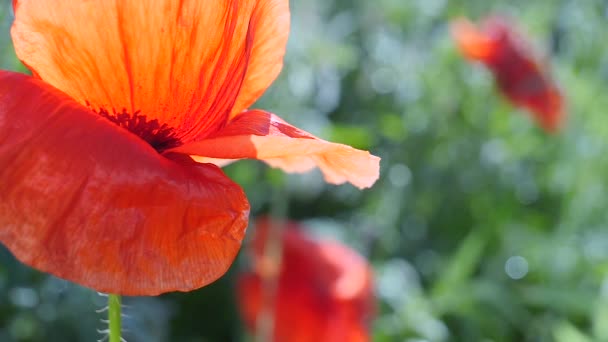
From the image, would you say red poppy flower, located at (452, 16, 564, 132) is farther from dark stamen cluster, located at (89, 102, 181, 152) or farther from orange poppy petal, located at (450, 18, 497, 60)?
dark stamen cluster, located at (89, 102, 181, 152)

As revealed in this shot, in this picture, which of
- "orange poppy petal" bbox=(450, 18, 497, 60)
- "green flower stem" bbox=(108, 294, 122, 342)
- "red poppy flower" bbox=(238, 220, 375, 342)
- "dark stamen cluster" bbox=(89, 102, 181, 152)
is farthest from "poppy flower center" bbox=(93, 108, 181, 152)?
"orange poppy petal" bbox=(450, 18, 497, 60)

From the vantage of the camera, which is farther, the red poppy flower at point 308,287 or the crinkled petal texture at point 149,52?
the red poppy flower at point 308,287

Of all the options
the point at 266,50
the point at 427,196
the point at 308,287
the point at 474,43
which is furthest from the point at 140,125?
the point at 474,43

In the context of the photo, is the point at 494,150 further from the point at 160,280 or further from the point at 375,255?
the point at 160,280

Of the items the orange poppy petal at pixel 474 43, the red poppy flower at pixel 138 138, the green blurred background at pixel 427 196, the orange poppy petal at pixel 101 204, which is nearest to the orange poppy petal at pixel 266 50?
the red poppy flower at pixel 138 138

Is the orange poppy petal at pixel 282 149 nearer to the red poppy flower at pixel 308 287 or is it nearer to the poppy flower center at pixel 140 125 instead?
the poppy flower center at pixel 140 125

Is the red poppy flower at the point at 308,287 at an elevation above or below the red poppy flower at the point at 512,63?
below

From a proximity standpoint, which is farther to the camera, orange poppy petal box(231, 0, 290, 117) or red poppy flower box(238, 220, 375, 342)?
red poppy flower box(238, 220, 375, 342)
